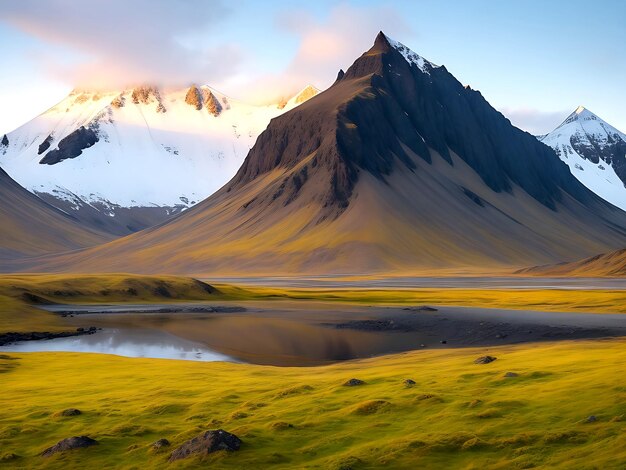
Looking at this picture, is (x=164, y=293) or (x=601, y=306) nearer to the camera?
(x=601, y=306)

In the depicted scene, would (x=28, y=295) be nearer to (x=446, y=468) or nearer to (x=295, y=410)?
(x=295, y=410)

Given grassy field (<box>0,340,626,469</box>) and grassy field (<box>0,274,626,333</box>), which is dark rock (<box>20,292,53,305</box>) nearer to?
grassy field (<box>0,274,626,333</box>)

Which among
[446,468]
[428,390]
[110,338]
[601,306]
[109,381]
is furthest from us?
[601,306]

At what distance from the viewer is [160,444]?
26.0m

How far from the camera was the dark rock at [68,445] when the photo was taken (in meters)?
25.8

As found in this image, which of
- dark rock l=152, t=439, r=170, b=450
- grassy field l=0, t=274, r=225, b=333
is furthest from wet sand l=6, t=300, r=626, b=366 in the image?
dark rock l=152, t=439, r=170, b=450

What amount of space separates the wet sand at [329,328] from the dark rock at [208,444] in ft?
95.1

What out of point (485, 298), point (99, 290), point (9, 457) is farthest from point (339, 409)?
point (99, 290)

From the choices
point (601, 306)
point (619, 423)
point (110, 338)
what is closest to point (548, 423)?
point (619, 423)

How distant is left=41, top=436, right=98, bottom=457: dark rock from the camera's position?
25.8 meters

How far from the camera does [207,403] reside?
109 ft

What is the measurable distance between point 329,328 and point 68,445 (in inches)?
2083

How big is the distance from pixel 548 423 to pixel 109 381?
2605 cm

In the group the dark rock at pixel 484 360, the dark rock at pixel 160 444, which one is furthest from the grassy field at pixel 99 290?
the dark rock at pixel 160 444
